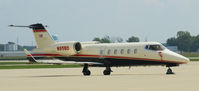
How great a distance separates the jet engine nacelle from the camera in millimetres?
42312

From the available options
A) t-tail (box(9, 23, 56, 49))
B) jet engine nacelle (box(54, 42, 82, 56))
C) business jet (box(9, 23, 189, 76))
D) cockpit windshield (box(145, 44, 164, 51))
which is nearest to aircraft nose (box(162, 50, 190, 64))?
business jet (box(9, 23, 189, 76))

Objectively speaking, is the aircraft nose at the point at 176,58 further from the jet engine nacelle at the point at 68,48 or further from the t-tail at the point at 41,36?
the t-tail at the point at 41,36

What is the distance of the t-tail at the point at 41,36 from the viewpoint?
145 feet

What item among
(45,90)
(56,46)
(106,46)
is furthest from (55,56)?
(45,90)

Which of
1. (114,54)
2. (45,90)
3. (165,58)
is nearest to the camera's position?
(45,90)

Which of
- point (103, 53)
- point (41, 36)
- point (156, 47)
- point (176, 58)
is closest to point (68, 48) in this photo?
point (103, 53)

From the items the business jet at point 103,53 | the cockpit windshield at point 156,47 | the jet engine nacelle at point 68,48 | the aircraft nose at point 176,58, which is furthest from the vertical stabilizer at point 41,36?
the aircraft nose at point 176,58

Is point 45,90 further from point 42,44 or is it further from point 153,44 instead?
point 42,44

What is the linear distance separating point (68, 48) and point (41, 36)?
324 centimetres

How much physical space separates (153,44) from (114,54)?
11.3 ft

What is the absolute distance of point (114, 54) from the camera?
4069 centimetres

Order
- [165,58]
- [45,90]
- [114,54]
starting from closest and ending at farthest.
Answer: [45,90], [165,58], [114,54]

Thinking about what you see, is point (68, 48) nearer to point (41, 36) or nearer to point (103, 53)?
point (103, 53)

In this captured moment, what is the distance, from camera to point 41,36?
4434 cm
